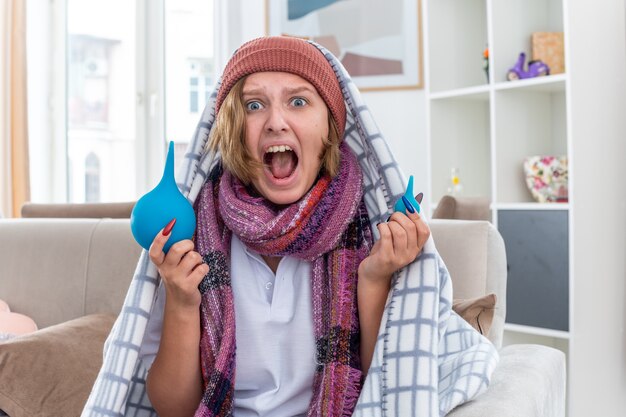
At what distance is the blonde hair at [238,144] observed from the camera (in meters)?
1.30

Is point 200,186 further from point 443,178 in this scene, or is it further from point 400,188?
point 443,178

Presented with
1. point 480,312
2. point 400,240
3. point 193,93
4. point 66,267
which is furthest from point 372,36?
point 400,240

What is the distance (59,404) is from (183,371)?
25.1 inches

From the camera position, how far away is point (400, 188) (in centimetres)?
130

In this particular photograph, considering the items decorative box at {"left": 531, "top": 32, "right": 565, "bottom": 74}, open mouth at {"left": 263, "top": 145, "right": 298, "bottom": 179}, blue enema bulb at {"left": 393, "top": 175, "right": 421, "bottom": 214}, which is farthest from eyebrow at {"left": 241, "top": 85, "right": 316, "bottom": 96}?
decorative box at {"left": 531, "top": 32, "right": 565, "bottom": 74}

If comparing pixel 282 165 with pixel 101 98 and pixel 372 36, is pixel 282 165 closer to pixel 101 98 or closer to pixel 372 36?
pixel 372 36

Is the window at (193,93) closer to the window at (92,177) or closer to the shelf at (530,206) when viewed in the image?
the window at (92,177)

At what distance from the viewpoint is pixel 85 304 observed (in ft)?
6.96

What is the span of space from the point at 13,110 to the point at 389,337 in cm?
349

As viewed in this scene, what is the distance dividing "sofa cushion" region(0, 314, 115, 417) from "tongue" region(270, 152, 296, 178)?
2.69ft

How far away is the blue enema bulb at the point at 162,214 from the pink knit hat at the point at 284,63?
0.70 feet

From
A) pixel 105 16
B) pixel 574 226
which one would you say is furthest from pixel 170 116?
pixel 574 226

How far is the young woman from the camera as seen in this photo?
49.2 inches

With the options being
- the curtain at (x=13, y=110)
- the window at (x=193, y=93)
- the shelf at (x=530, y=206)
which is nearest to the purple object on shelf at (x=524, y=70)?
the shelf at (x=530, y=206)
